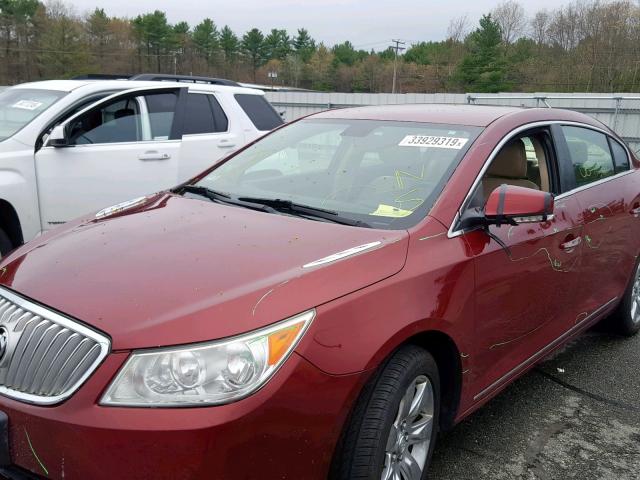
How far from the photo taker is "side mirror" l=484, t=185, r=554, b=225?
109 inches

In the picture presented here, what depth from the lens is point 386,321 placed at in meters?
2.21

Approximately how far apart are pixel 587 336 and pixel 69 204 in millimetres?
4398

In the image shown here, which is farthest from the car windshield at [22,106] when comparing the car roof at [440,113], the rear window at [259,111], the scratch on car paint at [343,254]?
the scratch on car paint at [343,254]

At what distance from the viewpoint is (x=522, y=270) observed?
9.89ft

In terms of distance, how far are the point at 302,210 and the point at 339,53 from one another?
107 m

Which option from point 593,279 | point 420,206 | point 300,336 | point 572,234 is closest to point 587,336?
point 593,279

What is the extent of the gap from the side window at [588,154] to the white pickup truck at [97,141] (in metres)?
3.66

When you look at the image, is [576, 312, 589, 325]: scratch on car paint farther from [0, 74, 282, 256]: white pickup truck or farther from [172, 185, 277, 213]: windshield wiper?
[0, 74, 282, 256]: white pickup truck

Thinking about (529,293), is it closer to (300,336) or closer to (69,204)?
(300,336)

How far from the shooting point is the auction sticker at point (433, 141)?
3068 millimetres

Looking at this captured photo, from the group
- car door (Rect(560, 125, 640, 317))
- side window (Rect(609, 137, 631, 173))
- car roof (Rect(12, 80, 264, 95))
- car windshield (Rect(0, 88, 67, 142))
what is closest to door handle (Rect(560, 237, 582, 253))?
car door (Rect(560, 125, 640, 317))

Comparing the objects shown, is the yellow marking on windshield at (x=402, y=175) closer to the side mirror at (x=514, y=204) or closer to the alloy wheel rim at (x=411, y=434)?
the side mirror at (x=514, y=204)

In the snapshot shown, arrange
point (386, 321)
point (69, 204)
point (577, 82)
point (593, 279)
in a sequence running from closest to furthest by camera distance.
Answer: point (386, 321) < point (593, 279) < point (69, 204) < point (577, 82)

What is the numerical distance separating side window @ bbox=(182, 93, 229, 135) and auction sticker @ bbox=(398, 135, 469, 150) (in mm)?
3560
